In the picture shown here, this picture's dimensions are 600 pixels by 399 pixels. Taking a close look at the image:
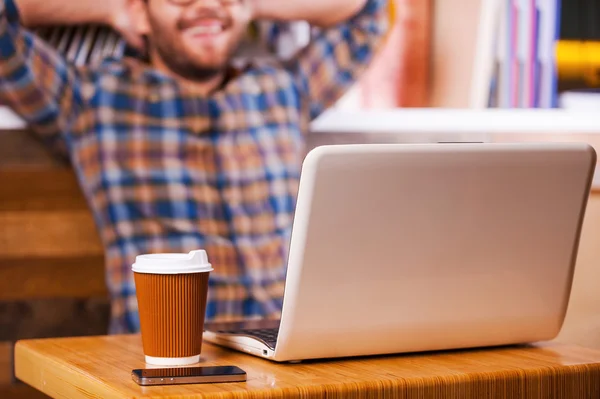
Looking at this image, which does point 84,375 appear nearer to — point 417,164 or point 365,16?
point 417,164

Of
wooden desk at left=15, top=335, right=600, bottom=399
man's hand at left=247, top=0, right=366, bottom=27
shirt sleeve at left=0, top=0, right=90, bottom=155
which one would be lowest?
wooden desk at left=15, top=335, right=600, bottom=399

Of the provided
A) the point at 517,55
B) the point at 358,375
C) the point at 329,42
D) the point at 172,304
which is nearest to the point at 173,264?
the point at 172,304

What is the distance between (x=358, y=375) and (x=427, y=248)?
191mm

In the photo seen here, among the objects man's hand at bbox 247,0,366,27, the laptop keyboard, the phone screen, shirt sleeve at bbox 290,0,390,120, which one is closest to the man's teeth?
man's hand at bbox 247,0,366,27

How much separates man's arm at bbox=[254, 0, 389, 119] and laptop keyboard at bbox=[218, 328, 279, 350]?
130 cm

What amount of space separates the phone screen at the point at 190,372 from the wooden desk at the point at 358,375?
19 mm

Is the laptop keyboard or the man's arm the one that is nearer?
the laptop keyboard

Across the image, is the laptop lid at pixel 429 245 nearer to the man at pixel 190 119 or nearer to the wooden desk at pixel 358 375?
the wooden desk at pixel 358 375

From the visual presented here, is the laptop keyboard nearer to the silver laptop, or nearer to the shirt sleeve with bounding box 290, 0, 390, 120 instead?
the silver laptop

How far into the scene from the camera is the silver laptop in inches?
43.0

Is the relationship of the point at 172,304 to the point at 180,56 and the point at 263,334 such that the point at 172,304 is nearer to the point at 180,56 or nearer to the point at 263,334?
the point at 263,334

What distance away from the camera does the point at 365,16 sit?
2.60m

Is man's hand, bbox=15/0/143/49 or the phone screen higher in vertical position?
man's hand, bbox=15/0/143/49

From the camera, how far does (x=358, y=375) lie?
110 centimetres
